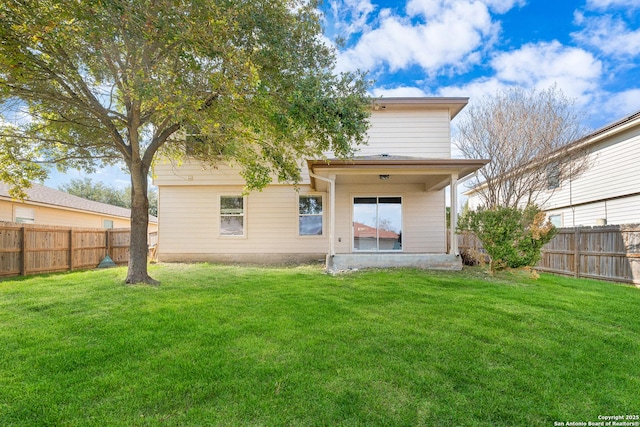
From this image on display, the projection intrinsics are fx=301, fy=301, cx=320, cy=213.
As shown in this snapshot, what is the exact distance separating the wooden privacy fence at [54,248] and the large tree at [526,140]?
1503 cm

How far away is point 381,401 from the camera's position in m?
2.43

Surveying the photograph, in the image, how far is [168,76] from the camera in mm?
5941

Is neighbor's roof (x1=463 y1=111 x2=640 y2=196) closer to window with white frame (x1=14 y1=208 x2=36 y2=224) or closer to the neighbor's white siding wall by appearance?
the neighbor's white siding wall

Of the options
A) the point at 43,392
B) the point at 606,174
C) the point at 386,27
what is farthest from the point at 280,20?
the point at 606,174

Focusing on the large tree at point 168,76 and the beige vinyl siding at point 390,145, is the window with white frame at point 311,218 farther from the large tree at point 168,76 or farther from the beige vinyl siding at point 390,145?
the large tree at point 168,76

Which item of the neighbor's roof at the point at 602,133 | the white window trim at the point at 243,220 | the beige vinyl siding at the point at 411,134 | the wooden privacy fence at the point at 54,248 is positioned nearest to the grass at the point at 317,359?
the wooden privacy fence at the point at 54,248

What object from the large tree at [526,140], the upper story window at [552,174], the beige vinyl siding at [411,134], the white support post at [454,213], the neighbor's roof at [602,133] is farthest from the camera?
the beige vinyl siding at [411,134]

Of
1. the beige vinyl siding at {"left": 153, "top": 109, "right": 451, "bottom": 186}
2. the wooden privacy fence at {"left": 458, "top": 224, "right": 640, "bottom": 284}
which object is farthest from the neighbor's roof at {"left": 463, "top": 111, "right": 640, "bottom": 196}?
the beige vinyl siding at {"left": 153, "top": 109, "right": 451, "bottom": 186}

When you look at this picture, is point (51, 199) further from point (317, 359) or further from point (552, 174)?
point (552, 174)

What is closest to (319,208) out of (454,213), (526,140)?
(454,213)

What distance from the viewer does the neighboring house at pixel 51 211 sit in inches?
516

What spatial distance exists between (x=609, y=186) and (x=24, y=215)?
25.0 metres

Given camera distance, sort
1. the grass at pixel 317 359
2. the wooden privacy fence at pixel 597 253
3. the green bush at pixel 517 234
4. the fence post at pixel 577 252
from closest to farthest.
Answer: the grass at pixel 317 359
the green bush at pixel 517 234
the wooden privacy fence at pixel 597 253
the fence post at pixel 577 252

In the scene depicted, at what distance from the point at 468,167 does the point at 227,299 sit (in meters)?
7.23
